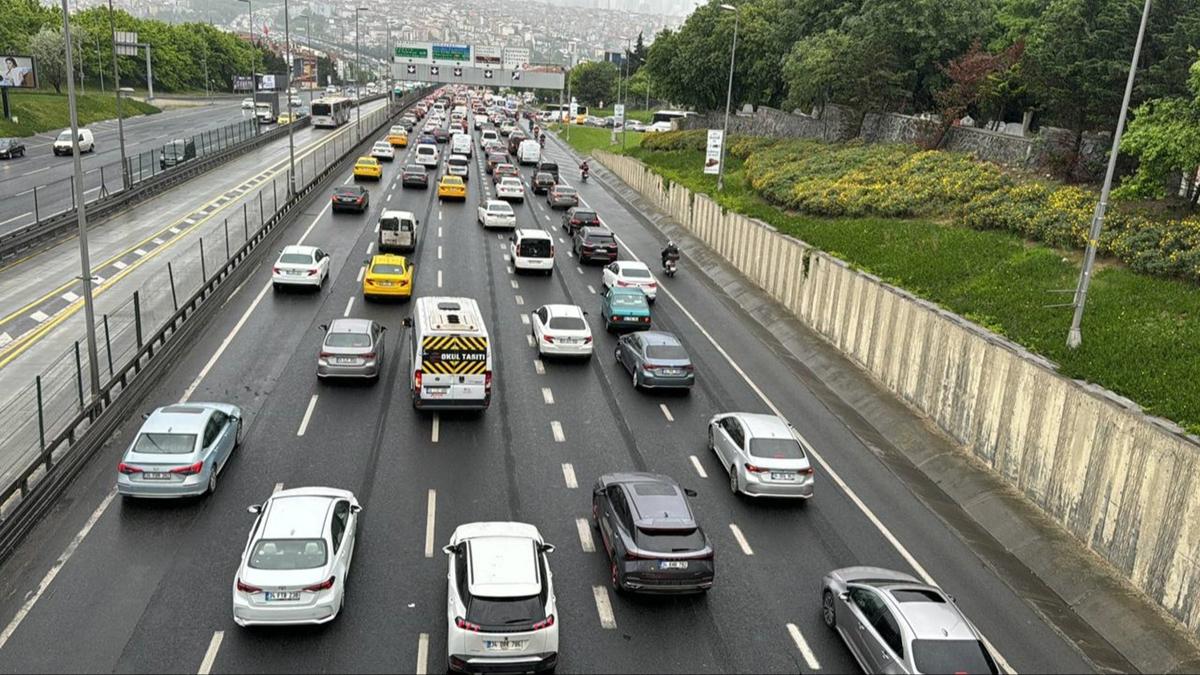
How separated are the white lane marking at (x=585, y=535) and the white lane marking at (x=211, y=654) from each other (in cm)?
650

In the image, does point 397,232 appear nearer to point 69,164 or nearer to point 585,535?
point 585,535

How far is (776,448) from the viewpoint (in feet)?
63.8

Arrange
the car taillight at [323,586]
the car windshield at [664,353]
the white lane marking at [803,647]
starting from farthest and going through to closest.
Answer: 1. the car windshield at [664,353]
2. the white lane marking at [803,647]
3. the car taillight at [323,586]

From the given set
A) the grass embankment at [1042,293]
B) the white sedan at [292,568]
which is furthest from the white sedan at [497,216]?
the white sedan at [292,568]

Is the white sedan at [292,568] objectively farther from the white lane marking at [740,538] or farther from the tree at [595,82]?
the tree at [595,82]

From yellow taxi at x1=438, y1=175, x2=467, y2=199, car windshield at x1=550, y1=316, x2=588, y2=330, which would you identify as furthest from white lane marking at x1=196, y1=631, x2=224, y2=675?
yellow taxi at x1=438, y1=175, x2=467, y2=199

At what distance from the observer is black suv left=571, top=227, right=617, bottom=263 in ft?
135

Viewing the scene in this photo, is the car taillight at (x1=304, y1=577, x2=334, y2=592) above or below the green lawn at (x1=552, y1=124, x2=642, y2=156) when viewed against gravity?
below

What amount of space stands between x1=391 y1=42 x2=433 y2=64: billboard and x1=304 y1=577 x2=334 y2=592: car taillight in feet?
388

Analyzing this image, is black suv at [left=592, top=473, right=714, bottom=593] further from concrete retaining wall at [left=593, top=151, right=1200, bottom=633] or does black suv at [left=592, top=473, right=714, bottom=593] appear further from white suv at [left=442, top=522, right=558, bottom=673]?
concrete retaining wall at [left=593, top=151, right=1200, bottom=633]

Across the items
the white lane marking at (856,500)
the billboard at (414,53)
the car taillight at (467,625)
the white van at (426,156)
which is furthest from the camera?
the billboard at (414,53)

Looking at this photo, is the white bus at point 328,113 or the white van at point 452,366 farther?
the white bus at point 328,113

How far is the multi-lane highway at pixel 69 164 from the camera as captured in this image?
148 feet

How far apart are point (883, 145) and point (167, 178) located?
42927mm
